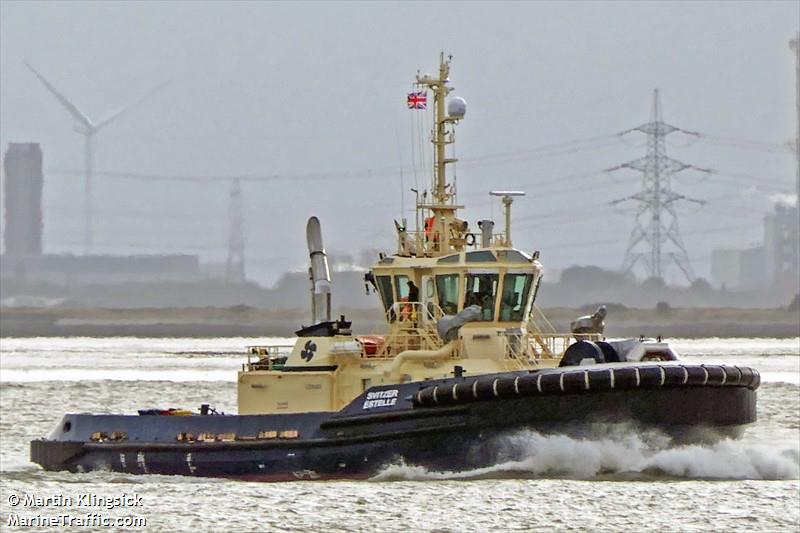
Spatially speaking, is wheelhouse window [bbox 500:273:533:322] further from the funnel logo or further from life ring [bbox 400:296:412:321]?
the funnel logo

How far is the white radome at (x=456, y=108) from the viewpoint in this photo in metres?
28.6

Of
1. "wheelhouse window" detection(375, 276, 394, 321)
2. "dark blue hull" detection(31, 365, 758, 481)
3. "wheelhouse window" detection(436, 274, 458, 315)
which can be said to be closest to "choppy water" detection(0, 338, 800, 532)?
"dark blue hull" detection(31, 365, 758, 481)

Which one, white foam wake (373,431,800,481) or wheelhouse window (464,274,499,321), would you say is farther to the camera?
wheelhouse window (464,274,499,321)

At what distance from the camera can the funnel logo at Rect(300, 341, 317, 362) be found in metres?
27.7

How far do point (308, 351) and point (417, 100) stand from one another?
461 centimetres

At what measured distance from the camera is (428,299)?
27688 mm

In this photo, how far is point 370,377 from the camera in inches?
1064

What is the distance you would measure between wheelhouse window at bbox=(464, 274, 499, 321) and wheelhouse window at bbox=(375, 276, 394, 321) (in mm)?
1384

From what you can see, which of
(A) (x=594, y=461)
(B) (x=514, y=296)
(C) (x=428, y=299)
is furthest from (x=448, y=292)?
(A) (x=594, y=461)

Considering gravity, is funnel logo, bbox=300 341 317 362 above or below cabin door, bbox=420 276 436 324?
below

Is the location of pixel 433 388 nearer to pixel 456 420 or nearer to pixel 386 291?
pixel 456 420

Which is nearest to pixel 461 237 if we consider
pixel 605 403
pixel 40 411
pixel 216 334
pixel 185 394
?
pixel 605 403

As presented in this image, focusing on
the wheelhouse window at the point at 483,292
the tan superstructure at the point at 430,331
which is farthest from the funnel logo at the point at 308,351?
the wheelhouse window at the point at 483,292

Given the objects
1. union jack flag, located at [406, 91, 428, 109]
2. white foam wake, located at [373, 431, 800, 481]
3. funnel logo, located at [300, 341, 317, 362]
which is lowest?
white foam wake, located at [373, 431, 800, 481]
